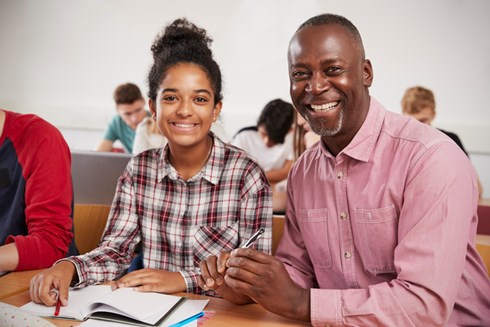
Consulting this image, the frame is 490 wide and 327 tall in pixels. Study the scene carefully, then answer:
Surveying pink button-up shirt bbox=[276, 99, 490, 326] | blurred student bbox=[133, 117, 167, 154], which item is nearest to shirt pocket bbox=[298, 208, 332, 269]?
pink button-up shirt bbox=[276, 99, 490, 326]

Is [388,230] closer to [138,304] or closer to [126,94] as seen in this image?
[138,304]

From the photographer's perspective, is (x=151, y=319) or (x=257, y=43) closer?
(x=151, y=319)

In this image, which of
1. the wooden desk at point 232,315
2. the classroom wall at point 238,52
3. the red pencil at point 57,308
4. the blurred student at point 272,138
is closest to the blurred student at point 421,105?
the blurred student at point 272,138

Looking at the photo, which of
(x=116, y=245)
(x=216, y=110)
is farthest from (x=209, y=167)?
(x=116, y=245)

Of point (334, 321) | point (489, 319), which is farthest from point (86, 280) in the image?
point (489, 319)

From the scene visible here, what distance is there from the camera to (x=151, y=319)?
44.2 inches

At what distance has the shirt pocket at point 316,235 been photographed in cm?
138

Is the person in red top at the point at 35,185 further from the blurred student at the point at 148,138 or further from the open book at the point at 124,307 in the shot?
the blurred student at the point at 148,138

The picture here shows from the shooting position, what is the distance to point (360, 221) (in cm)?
129

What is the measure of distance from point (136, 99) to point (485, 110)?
3.39 meters

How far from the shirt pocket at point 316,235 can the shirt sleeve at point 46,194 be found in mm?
700

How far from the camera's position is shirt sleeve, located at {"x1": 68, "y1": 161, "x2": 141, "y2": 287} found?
4.60ft

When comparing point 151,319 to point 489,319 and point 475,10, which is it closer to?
point 489,319

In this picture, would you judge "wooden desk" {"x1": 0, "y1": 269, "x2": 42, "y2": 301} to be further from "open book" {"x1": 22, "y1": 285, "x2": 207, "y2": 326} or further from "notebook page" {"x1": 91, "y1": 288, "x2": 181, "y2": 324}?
"notebook page" {"x1": 91, "y1": 288, "x2": 181, "y2": 324}
